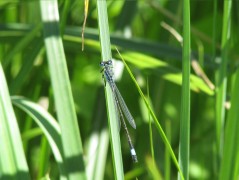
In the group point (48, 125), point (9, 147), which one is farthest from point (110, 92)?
point (48, 125)

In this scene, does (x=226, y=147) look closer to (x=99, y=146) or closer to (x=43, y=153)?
(x=43, y=153)

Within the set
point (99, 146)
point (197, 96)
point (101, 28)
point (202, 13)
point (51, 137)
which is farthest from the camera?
point (202, 13)

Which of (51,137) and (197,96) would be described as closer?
(51,137)

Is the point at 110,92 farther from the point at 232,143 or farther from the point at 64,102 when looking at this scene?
the point at 232,143

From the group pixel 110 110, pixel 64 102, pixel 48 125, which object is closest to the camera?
pixel 110 110

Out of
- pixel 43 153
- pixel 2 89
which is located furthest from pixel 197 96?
pixel 2 89

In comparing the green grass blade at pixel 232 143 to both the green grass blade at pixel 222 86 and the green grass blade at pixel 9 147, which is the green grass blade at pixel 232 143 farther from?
the green grass blade at pixel 9 147

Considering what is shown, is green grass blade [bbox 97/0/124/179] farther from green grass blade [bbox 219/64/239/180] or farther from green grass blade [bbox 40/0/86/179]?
green grass blade [bbox 219/64/239/180]

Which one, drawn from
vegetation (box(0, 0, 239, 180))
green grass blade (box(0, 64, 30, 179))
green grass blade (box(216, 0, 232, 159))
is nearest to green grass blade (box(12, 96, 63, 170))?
vegetation (box(0, 0, 239, 180))
